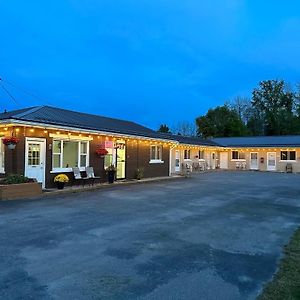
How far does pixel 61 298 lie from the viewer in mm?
3910

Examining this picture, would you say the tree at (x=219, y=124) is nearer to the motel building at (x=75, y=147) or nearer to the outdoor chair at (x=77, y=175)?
the motel building at (x=75, y=147)

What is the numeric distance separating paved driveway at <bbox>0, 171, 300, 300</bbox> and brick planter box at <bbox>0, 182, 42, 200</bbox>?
98 cm

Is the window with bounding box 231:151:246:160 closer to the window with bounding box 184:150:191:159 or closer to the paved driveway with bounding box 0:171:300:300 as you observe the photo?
the window with bounding box 184:150:191:159

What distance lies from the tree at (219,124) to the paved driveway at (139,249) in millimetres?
43912

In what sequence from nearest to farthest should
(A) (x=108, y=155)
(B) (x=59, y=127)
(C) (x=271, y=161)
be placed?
(B) (x=59, y=127), (A) (x=108, y=155), (C) (x=271, y=161)

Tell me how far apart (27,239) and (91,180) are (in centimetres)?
1081

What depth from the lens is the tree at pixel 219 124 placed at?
178 ft

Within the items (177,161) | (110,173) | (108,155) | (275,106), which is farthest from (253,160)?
(275,106)

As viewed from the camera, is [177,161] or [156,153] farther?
[177,161]

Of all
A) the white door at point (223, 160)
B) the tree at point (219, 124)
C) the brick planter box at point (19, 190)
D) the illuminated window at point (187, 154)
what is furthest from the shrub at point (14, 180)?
the tree at point (219, 124)

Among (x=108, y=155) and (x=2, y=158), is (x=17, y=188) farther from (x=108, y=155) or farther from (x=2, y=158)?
(x=108, y=155)

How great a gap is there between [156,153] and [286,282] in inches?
753

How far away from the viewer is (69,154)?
16344 millimetres

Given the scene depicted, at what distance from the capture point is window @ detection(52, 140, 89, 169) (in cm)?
1563
